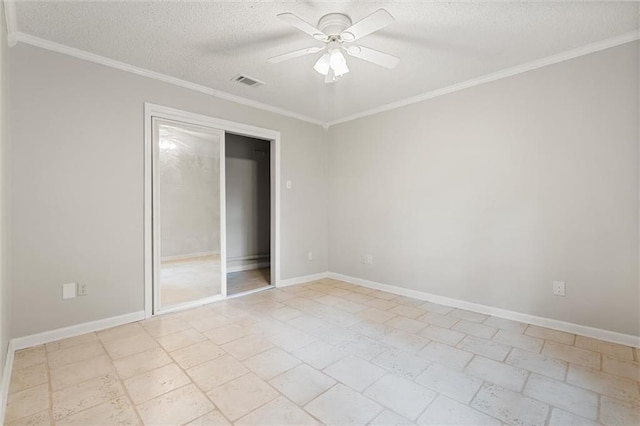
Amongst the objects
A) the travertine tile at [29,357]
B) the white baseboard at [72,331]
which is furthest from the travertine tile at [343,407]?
the white baseboard at [72,331]

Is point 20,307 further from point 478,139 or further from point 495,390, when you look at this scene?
point 478,139

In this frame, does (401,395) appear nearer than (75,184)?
Yes

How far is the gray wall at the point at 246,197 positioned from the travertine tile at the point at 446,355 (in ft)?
13.0

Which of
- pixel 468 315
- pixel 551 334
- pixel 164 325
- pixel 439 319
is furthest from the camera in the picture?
pixel 468 315

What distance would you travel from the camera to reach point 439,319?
9.91 ft

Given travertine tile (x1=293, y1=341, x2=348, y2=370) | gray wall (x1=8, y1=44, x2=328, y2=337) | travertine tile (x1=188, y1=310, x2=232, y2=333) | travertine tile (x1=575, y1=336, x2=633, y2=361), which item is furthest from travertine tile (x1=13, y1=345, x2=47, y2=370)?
travertine tile (x1=575, y1=336, x2=633, y2=361)

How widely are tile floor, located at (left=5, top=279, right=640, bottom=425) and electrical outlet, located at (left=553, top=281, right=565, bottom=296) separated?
35 centimetres

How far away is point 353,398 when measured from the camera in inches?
70.1

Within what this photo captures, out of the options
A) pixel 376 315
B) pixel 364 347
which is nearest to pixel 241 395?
pixel 364 347

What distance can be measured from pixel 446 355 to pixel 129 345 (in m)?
2.55

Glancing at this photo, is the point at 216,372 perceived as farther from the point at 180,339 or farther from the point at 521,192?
the point at 521,192

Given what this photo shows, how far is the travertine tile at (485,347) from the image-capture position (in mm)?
2289

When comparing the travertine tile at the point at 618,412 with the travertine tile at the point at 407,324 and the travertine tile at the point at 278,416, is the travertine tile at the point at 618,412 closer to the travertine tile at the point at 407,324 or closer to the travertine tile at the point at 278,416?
the travertine tile at the point at 407,324

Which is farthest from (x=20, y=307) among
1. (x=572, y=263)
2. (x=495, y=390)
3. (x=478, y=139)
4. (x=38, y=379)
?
(x=572, y=263)
